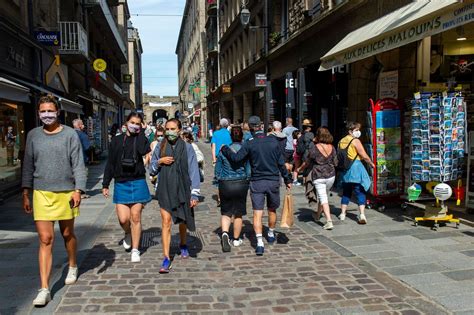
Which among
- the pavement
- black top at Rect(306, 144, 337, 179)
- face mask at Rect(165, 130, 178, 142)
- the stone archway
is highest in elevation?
the stone archway

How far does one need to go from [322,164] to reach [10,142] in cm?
845

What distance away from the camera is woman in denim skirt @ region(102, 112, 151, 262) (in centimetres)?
555

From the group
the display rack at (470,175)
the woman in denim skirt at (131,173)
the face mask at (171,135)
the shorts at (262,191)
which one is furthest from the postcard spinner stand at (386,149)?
the woman in denim skirt at (131,173)

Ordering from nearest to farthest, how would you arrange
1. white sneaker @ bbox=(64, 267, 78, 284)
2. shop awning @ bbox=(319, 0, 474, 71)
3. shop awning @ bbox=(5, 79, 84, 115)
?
white sneaker @ bbox=(64, 267, 78, 284), shop awning @ bbox=(319, 0, 474, 71), shop awning @ bbox=(5, 79, 84, 115)

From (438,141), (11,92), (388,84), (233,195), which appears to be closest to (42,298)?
(233,195)

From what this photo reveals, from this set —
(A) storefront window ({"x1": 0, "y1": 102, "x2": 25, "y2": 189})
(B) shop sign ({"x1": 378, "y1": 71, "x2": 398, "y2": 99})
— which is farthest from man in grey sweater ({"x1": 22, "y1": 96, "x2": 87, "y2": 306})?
(B) shop sign ({"x1": 378, "y1": 71, "x2": 398, "y2": 99})

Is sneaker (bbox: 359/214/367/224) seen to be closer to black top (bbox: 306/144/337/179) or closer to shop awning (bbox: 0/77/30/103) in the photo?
black top (bbox: 306/144/337/179)

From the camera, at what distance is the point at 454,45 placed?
9.52 m

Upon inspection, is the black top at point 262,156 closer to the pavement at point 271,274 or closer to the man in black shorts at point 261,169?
the man in black shorts at point 261,169

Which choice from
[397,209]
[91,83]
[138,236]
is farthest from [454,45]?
[91,83]

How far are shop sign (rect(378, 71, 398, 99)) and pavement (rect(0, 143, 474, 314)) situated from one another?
10.9ft

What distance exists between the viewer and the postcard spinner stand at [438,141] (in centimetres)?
705

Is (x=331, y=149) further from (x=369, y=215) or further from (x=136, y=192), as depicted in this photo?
(x=136, y=192)

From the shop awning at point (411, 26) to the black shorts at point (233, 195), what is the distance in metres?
3.52
